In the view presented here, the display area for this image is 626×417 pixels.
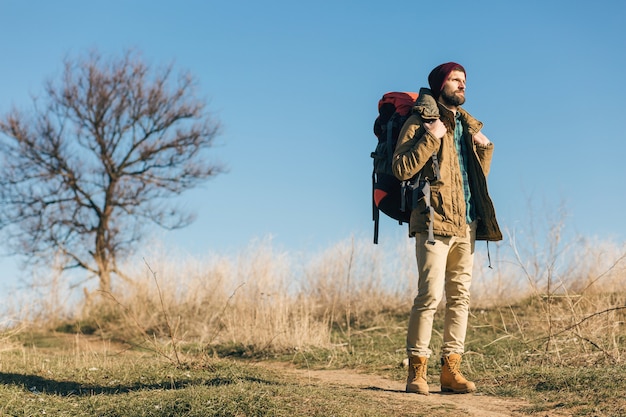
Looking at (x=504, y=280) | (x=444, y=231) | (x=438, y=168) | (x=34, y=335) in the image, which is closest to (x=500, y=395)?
(x=444, y=231)

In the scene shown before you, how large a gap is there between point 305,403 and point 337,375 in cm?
218

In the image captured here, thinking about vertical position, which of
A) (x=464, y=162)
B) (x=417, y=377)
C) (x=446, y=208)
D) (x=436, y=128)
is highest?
(x=436, y=128)

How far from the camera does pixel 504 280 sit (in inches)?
410

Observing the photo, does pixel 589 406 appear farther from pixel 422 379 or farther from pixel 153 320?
pixel 153 320

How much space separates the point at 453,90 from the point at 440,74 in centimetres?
14

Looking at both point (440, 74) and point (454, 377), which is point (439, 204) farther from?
point (454, 377)

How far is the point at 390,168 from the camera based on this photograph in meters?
4.75

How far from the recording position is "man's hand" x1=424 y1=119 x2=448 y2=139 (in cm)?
453

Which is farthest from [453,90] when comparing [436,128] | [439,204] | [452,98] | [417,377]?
[417,377]

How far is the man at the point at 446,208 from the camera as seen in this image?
455 cm

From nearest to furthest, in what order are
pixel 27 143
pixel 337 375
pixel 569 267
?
pixel 337 375, pixel 569 267, pixel 27 143

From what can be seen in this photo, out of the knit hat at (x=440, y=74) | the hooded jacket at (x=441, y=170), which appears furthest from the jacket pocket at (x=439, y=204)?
the knit hat at (x=440, y=74)

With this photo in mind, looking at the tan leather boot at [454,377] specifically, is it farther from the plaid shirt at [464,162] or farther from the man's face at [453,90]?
the man's face at [453,90]

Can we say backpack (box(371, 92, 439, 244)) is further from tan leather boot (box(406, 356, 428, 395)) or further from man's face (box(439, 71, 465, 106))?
tan leather boot (box(406, 356, 428, 395))
